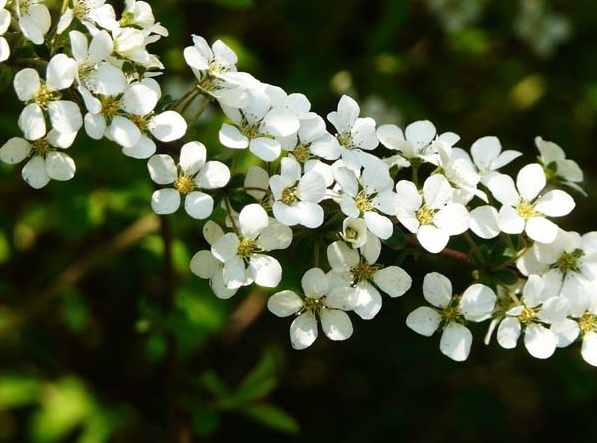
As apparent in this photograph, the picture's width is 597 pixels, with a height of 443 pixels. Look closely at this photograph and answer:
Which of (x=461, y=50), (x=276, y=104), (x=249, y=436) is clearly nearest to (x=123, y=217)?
(x=249, y=436)

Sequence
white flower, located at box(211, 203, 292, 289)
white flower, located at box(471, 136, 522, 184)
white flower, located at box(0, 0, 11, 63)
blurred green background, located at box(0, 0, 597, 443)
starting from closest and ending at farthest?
1. white flower, located at box(0, 0, 11, 63)
2. white flower, located at box(211, 203, 292, 289)
3. white flower, located at box(471, 136, 522, 184)
4. blurred green background, located at box(0, 0, 597, 443)

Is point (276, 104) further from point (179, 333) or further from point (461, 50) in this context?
point (461, 50)

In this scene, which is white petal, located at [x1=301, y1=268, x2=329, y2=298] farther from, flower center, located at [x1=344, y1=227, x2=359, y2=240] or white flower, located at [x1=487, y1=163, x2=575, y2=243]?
white flower, located at [x1=487, y1=163, x2=575, y2=243]

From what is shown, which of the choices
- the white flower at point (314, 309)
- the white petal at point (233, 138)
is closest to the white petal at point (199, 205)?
the white petal at point (233, 138)

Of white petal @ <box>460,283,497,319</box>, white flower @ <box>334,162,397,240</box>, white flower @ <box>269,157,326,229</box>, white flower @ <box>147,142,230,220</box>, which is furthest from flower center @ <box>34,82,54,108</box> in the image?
white petal @ <box>460,283,497,319</box>

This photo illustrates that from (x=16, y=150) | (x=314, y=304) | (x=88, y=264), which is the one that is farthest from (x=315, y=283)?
(x=88, y=264)

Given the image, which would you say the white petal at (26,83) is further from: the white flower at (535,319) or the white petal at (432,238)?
the white flower at (535,319)
